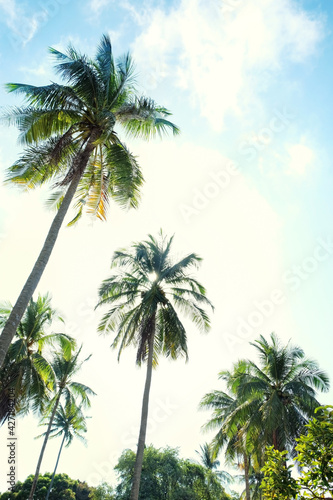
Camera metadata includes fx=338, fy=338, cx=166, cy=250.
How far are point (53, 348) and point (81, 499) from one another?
2775 centimetres

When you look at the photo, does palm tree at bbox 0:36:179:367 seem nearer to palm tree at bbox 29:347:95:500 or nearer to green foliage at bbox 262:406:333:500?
green foliage at bbox 262:406:333:500

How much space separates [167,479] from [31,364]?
1219 cm

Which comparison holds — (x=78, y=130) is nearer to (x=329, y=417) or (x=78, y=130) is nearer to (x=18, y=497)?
(x=329, y=417)

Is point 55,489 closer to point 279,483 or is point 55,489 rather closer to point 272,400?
point 272,400

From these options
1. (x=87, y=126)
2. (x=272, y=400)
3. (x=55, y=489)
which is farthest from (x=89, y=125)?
(x=55, y=489)

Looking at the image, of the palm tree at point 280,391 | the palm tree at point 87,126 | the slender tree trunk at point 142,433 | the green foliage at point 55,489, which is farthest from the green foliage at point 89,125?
the green foliage at point 55,489

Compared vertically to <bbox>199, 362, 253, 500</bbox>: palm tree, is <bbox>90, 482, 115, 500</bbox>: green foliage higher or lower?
lower

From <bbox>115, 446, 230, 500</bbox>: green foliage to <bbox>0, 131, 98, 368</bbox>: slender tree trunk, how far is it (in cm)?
1887

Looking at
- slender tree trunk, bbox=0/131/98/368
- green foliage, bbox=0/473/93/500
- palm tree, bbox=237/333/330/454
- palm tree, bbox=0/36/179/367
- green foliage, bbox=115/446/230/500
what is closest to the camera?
slender tree trunk, bbox=0/131/98/368

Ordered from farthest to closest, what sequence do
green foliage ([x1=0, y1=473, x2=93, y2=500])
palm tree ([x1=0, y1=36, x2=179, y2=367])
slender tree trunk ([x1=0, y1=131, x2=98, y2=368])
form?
green foliage ([x1=0, y1=473, x2=93, y2=500])
palm tree ([x1=0, y1=36, x2=179, y2=367])
slender tree trunk ([x1=0, y1=131, x2=98, y2=368])

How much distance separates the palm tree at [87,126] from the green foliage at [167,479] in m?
18.7

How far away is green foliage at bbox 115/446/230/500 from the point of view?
2106 cm

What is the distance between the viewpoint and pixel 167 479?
21.7 m

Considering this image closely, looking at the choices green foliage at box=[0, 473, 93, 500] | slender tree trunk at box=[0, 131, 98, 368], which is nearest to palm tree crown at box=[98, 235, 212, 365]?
slender tree trunk at box=[0, 131, 98, 368]
